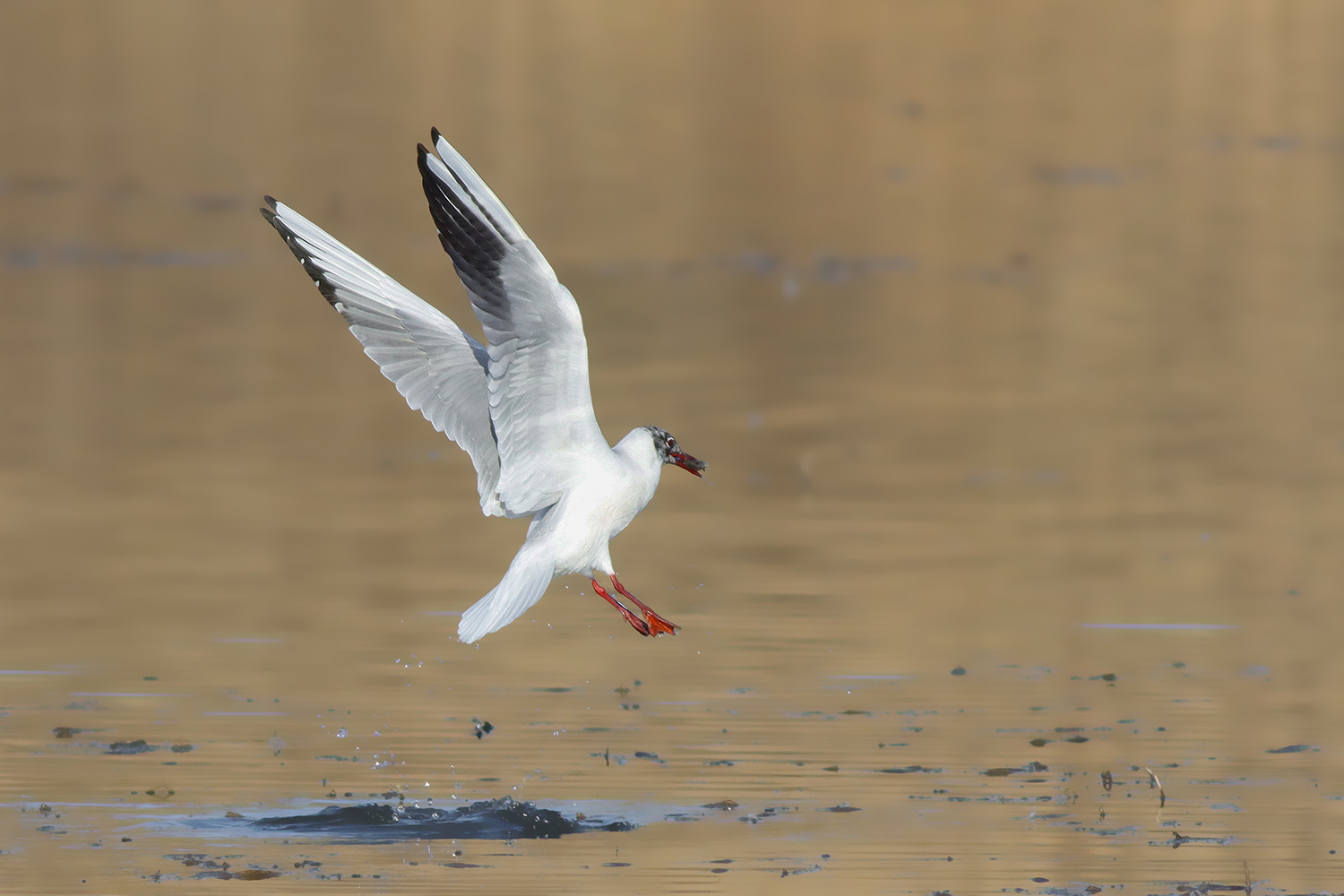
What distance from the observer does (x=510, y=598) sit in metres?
8.09

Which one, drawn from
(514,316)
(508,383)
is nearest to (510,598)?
(508,383)

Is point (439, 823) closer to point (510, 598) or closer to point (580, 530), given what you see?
point (510, 598)

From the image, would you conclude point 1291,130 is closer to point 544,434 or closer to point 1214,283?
point 1214,283

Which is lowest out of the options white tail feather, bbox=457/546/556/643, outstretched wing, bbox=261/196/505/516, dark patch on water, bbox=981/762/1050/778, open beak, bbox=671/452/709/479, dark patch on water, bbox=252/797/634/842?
dark patch on water, bbox=252/797/634/842

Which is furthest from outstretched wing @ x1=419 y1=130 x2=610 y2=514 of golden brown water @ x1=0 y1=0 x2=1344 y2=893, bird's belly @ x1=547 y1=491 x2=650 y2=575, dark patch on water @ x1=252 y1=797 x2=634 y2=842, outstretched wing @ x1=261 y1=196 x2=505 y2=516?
dark patch on water @ x1=252 y1=797 x2=634 y2=842

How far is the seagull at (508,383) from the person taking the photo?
25.8ft

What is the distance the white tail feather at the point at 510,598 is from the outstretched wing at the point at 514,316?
43cm

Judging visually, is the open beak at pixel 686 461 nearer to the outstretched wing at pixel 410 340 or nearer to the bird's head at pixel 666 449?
the bird's head at pixel 666 449

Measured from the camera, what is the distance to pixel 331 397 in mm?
17875

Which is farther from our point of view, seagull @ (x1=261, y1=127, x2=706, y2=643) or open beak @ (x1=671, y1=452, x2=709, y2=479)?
open beak @ (x1=671, y1=452, x2=709, y2=479)

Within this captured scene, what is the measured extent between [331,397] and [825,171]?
17652 mm

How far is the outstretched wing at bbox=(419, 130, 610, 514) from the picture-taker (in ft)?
25.7

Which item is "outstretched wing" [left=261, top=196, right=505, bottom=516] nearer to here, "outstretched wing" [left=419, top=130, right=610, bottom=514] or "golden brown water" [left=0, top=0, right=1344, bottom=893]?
"outstretched wing" [left=419, top=130, right=610, bottom=514]

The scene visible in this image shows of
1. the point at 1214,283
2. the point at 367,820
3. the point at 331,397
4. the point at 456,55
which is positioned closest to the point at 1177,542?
the point at 367,820
